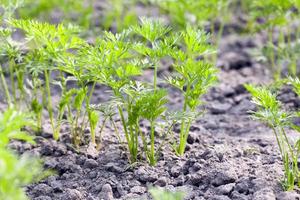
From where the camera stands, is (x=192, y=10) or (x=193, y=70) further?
(x=192, y=10)

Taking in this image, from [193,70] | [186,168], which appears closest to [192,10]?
[193,70]

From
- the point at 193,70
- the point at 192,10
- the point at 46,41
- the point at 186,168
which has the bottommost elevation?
the point at 186,168

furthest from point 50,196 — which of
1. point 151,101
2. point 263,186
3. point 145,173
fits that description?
point 263,186

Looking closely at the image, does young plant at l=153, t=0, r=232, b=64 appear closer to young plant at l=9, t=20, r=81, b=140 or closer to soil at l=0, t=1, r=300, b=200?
soil at l=0, t=1, r=300, b=200

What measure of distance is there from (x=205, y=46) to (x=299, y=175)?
34.1 inches

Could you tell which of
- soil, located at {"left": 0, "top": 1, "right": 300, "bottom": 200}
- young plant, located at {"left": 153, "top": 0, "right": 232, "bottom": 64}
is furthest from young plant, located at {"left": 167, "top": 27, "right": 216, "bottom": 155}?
young plant, located at {"left": 153, "top": 0, "right": 232, "bottom": 64}

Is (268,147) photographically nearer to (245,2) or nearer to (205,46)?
(205,46)

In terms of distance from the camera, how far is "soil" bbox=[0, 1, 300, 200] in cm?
316

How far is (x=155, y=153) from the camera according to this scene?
3.52 metres

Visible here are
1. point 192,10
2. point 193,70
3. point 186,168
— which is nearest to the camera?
point 193,70

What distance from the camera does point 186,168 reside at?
3398mm

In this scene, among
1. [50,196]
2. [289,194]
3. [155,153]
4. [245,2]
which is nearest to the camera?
[289,194]

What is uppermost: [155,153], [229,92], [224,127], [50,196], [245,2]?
[245,2]

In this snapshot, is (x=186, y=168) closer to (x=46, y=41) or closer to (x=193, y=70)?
(x=193, y=70)
